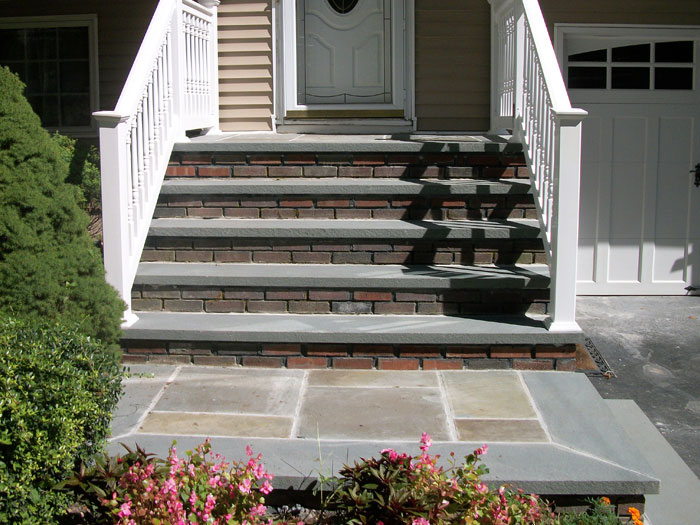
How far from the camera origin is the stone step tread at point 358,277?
4.61 m

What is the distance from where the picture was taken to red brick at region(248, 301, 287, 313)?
15.4 feet

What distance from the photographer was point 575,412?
3748 mm

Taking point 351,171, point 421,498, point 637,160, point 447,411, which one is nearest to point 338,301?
point 447,411

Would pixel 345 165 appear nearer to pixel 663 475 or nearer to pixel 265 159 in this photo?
pixel 265 159

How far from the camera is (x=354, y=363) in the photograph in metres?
4.36

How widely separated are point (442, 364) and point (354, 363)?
49 centimetres

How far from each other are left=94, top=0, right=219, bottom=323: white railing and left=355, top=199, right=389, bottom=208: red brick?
1336 millimetres

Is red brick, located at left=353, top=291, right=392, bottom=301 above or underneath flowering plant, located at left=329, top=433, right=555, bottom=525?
above

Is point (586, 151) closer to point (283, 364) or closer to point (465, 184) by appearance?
point (465, 184)

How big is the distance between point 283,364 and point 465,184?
189cm

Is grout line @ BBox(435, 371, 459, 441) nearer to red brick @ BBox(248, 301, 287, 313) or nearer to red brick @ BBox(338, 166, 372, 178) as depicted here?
red brick @ BBox(248, 301, 287, 313)

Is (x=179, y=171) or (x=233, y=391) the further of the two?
(x=179, y=171)

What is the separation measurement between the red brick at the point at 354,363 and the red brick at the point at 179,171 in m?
2.03

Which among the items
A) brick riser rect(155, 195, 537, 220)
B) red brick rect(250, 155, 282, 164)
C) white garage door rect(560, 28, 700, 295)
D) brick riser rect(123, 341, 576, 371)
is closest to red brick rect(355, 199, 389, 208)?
brick riser rect(155, 195, 537, 220)
